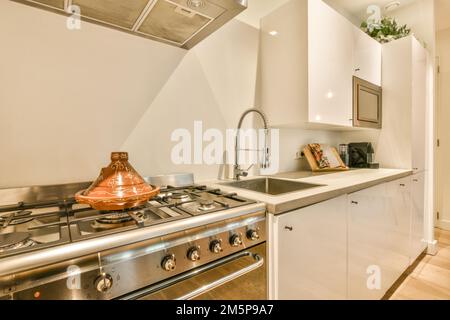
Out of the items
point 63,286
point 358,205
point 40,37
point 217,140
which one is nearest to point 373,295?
point 358,205

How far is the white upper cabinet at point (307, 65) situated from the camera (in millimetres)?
1463

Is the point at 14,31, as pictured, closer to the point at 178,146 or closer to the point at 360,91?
the point at 178,146

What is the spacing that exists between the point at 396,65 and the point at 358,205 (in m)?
1.55

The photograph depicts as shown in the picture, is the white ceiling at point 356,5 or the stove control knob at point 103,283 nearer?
the stove control knob at point 103,283

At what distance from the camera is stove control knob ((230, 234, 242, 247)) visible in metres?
0.78

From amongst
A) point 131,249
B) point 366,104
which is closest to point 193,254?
point 131,249

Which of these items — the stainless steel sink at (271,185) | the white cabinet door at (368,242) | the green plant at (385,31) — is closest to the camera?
the white cabinet door at (368,242)

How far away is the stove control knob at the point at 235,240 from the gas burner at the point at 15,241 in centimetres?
53

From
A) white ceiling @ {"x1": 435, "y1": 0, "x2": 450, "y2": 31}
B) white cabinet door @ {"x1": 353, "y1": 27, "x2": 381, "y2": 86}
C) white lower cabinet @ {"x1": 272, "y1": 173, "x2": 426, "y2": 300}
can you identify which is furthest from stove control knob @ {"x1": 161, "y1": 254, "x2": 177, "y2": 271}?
white ceiling @ {"x1": 435, "y1": 0, "x2": 450, "y2": 31}

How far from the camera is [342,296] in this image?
3.88ft

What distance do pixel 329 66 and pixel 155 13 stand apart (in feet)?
3.85

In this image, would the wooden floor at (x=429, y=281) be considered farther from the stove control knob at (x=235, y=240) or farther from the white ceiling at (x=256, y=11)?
the white ceiling at (x=256, y=11)

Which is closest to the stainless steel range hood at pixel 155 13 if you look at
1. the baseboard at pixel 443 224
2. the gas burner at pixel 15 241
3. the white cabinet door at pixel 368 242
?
the gas burner at pixel 15 241

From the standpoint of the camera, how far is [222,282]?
2.40ft
